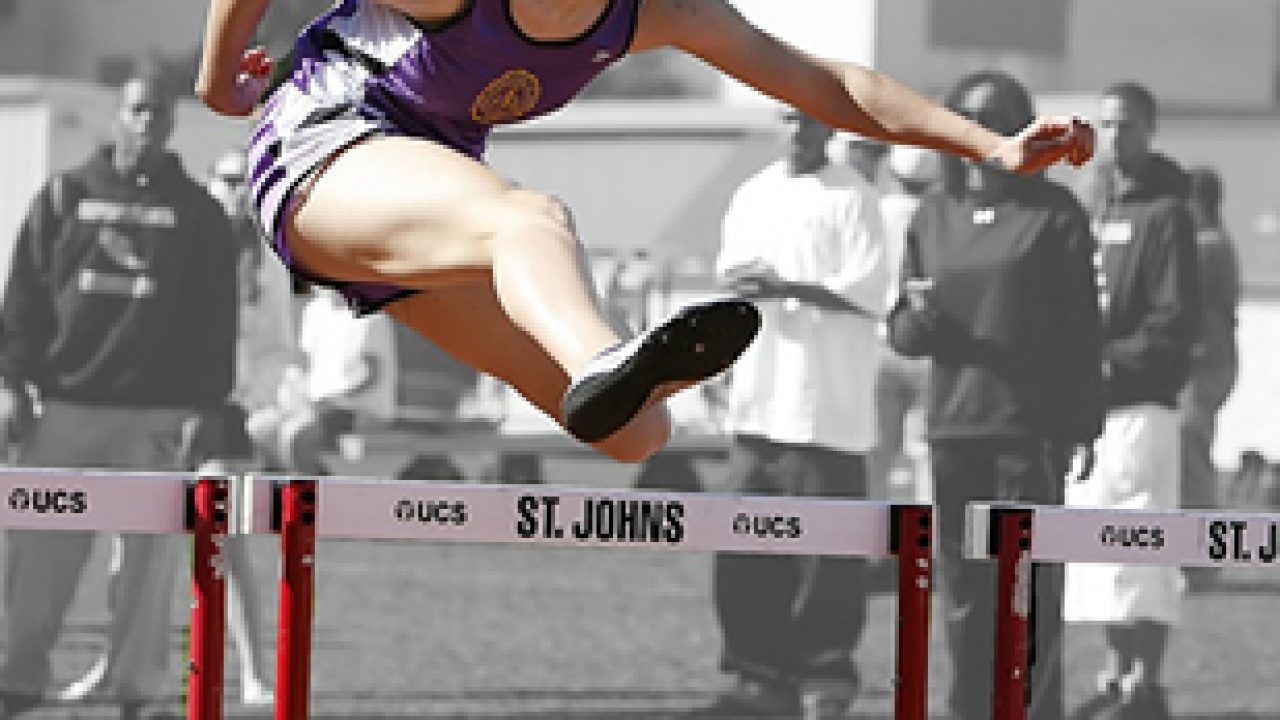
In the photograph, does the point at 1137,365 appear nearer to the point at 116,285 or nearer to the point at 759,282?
the point at 759,282

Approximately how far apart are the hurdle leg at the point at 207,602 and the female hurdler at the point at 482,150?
612 millimetres

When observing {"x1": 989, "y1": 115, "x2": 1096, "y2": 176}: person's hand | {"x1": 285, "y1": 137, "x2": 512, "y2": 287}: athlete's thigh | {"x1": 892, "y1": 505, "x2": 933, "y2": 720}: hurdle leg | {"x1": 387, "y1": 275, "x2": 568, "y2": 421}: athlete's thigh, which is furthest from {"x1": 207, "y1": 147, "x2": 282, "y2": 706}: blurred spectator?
{"x1": 989, "y1": 115, "x2": 1096, "y2": 176}: person's hand

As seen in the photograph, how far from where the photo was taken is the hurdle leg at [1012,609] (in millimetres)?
4469

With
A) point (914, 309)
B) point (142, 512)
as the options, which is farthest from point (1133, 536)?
point (914, 309)

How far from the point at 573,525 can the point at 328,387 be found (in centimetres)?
474

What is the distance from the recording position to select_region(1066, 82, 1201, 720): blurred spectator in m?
7.62

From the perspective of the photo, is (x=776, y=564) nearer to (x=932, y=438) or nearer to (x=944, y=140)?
(x=932, y=438)

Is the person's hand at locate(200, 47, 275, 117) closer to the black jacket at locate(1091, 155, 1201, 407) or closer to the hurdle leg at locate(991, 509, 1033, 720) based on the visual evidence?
the hurdle leg at locate(991, 509, 1033, 720)

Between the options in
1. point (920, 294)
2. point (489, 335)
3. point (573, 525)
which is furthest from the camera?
point (920, 294)

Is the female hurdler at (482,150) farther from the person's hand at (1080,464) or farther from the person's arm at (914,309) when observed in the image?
the person's hand at (1080,464)

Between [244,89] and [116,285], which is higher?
[244,89]

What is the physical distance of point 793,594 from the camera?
25.5 ft

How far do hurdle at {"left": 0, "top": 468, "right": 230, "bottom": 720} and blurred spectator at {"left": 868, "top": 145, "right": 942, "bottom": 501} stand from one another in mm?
3616

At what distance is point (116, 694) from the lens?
7668 mm
